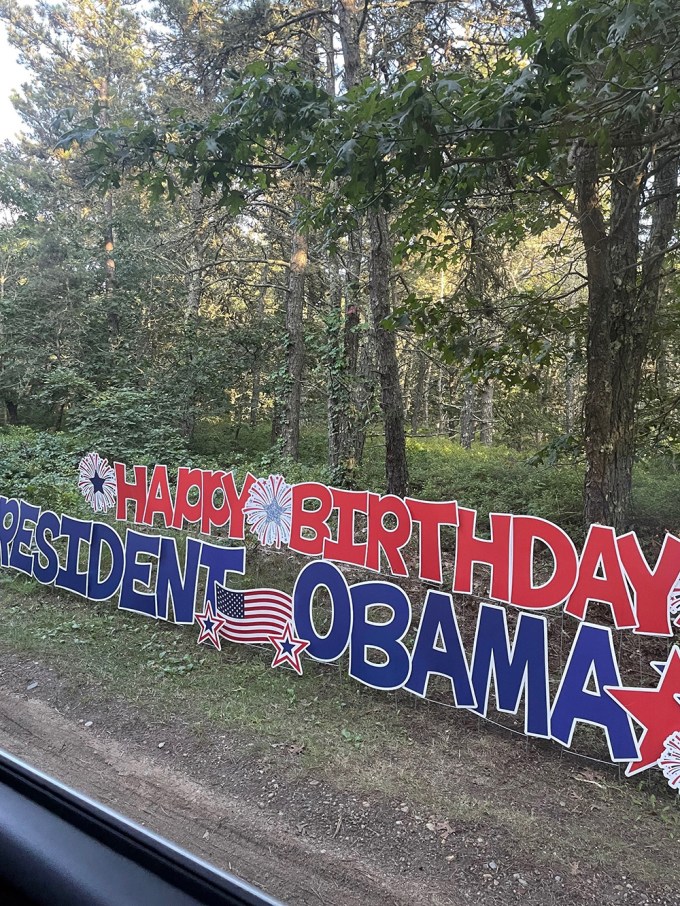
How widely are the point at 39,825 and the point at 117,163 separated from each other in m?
4.54

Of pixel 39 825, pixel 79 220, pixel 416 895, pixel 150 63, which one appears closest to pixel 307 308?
pixel 150 63

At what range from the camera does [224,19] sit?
26.9 feet

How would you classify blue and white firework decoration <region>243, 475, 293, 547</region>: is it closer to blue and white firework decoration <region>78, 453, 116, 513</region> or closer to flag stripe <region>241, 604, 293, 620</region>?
flag stripe <region>241, 604, 293, 620</region>

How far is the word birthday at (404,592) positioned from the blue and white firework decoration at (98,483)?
0.02m

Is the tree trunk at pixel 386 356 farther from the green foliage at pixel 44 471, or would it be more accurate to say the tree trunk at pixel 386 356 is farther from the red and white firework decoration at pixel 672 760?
the red and white firework decoration at pixel 672 760

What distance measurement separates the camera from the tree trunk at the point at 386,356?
691cm

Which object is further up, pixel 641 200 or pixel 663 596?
pixel 641 200

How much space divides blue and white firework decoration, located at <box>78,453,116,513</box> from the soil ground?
1.49m

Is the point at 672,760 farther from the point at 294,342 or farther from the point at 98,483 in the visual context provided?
the point at 294,342

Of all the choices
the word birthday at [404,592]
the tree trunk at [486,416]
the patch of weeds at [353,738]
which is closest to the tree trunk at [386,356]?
the word birthday at [404,592]

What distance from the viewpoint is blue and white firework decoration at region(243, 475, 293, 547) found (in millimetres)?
4445

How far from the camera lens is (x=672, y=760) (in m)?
2.87

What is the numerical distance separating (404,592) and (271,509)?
4.20 ft

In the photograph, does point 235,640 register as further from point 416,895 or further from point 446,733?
point 416,895
